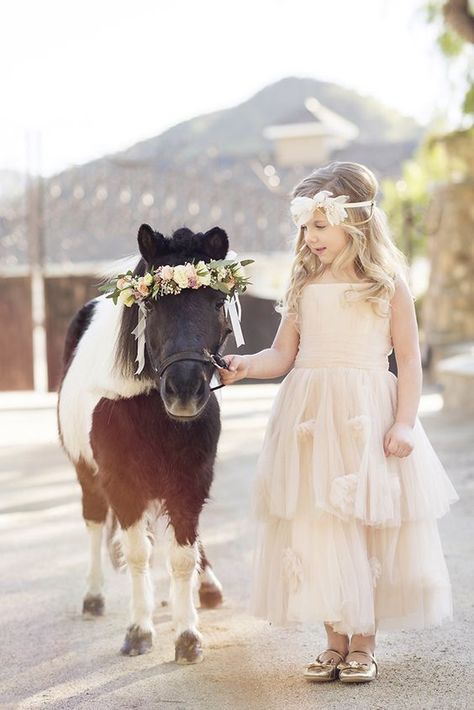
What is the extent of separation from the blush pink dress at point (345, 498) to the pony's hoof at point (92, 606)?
3.58ft

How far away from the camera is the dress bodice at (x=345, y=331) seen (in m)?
3.24

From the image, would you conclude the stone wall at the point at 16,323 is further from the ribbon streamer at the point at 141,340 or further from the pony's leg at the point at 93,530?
the ribbon streamer at the point at 141,340

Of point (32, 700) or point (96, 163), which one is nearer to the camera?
point (32, 700)

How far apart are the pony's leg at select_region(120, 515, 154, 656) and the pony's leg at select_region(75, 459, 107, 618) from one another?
489 mm

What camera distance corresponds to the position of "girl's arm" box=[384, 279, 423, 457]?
3080 millimetres

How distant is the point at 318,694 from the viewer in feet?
9.86

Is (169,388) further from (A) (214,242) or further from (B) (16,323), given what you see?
(B) (16,323)

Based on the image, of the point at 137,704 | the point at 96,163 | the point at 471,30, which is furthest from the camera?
the point at 96,163

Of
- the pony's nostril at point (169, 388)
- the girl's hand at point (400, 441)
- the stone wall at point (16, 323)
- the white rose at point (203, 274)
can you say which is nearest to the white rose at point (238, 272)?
the white rose at point (203, 274)

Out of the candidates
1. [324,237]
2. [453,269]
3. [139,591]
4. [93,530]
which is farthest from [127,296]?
[453,269]

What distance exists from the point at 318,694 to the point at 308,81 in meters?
160

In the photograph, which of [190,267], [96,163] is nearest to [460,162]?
[96,163]

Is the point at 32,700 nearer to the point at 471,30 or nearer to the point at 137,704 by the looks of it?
the point at 137,704

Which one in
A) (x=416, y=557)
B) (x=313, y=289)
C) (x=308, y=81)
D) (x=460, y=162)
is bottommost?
(x=416, y=557)
